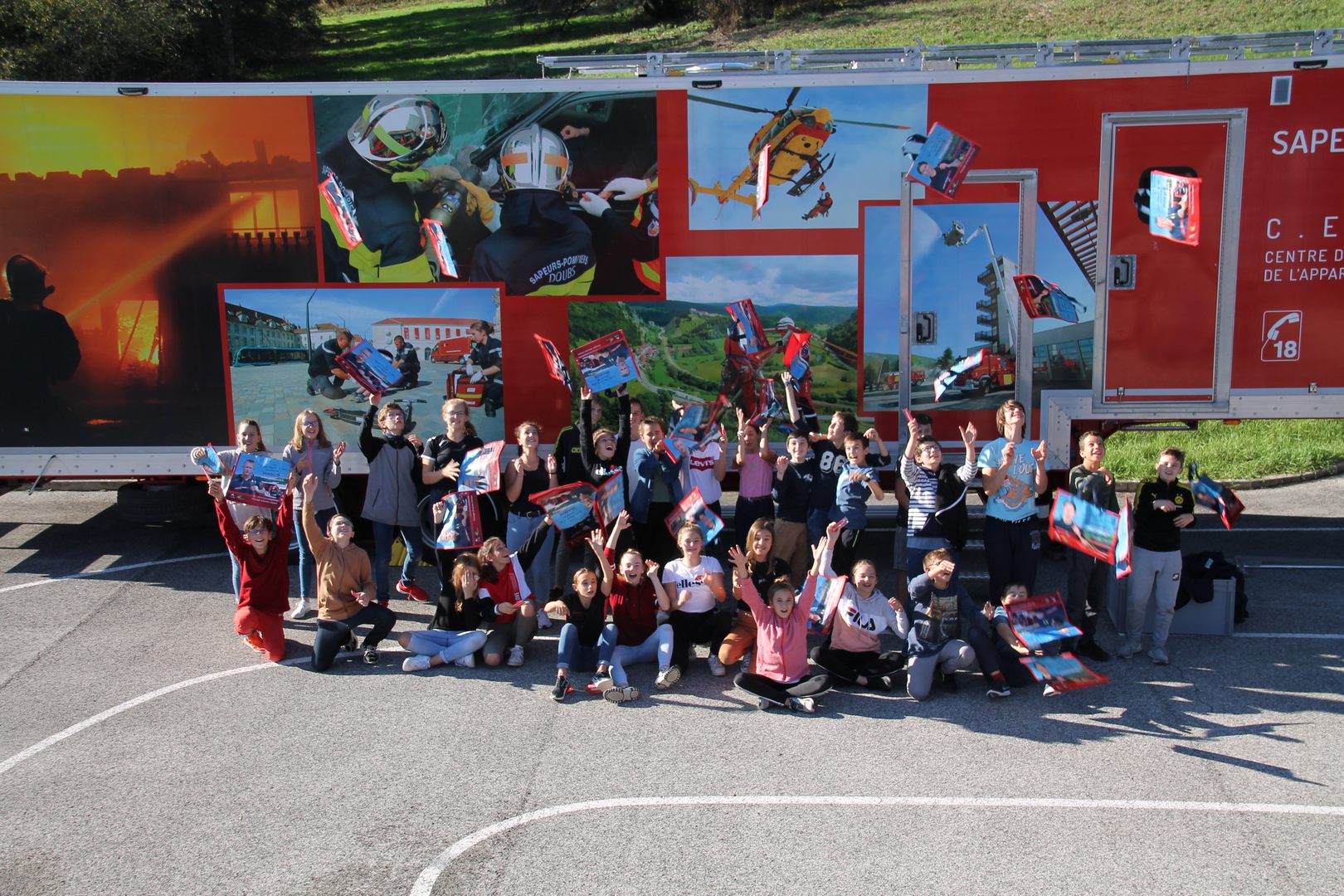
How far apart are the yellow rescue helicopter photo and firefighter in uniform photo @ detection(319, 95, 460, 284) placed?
7.06 feet

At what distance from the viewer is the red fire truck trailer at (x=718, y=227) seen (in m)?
8.40

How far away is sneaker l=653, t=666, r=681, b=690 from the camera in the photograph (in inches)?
271

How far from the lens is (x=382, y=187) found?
341 inches

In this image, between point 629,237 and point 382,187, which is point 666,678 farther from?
point 382,187

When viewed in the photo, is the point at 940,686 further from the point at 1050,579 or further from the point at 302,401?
the point at 302,401

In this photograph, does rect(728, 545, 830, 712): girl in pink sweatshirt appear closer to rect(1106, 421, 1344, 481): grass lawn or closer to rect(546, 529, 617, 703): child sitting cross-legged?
rect(546, 529, 617, 703): child sitting cross-legged

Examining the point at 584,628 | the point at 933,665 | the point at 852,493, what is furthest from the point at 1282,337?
the point at 584,628

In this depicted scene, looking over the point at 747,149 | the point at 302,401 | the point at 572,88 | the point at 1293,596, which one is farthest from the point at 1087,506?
the point at 302,401

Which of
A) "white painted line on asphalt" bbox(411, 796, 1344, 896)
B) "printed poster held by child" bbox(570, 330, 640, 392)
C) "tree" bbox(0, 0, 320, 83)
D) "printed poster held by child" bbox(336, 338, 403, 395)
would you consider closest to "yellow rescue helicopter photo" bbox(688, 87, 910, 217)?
"printed poster held by child" bbox(570, 330, 640, 392)

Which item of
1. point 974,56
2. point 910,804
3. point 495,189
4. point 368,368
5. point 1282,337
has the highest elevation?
point 974,56

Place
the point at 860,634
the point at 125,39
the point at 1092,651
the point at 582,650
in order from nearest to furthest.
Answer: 1. the point at 860,634
2. the point at 582,650
3. the point at 1092,651
4. the point at 125,39

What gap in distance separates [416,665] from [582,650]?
3.64ft

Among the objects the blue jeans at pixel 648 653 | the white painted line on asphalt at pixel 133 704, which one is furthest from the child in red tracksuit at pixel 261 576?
the blue jeans at pixel 648 653

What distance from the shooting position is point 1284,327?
8523 mm
